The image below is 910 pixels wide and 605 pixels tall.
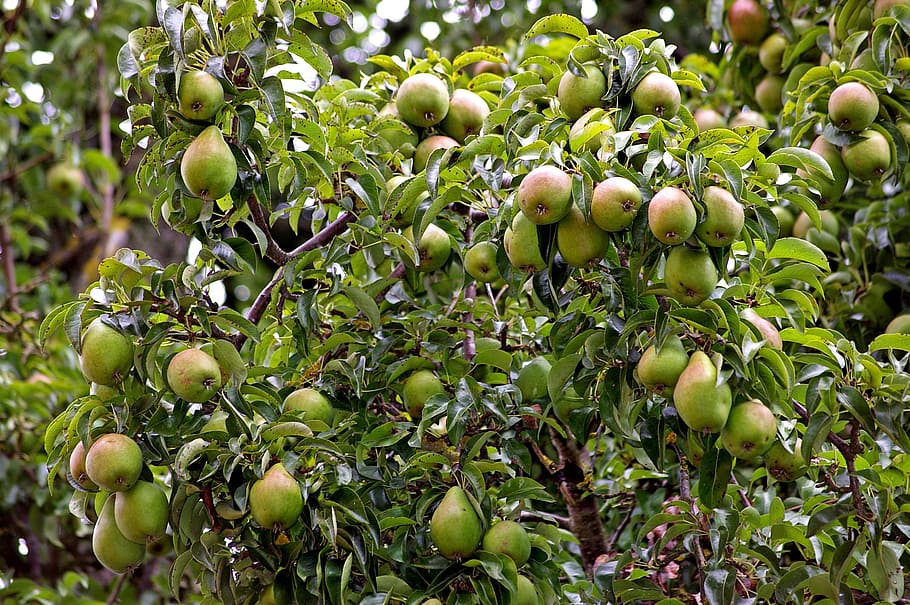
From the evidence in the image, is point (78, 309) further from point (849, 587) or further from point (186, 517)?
point (849, 587)

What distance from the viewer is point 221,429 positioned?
1778mm

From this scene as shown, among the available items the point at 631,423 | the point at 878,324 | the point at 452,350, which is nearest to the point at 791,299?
the point at 631,423

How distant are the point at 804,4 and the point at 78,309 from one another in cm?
212

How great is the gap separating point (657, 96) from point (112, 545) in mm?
1167

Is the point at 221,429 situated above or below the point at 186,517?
above

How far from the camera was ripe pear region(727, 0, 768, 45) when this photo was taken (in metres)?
2.87

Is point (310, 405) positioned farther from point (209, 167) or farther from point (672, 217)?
point (672, 217)

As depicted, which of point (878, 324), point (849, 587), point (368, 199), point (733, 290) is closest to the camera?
point (733, 290)

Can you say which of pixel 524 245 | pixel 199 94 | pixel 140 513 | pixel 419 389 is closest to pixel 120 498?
pixel 140 513

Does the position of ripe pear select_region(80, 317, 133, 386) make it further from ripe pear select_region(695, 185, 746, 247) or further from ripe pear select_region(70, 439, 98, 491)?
ripe pear select_region(695, 185, 746, 247)

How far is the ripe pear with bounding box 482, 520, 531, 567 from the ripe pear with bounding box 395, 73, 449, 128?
84cm

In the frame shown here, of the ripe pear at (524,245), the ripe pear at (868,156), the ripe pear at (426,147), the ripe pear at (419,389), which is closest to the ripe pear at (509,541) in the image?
the ripe pear at (419,389)

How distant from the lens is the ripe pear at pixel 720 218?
154 centimetres

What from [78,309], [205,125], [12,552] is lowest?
[12,552]
